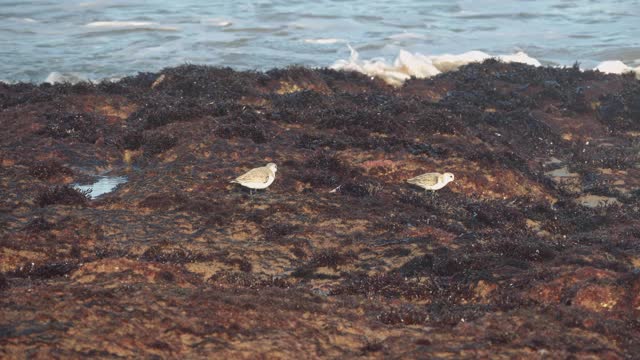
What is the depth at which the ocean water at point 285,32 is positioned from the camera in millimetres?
37031

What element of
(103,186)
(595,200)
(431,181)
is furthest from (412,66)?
(103,186)

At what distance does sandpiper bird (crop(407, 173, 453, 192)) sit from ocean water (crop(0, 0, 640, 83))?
2059cm

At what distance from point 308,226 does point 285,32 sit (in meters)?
31.3

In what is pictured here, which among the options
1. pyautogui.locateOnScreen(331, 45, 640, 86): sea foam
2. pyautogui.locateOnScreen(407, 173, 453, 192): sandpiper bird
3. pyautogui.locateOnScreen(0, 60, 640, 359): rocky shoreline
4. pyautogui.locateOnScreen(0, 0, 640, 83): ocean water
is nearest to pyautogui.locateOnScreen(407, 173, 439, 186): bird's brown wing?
pyautogui.locateOnScreen(407, 173, 453, 192): sandpiper bird

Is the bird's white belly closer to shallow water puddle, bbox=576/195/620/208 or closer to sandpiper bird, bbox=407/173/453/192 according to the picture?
sandpiper bird, bbox=407/173/453/192

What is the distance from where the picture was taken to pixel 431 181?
49.2ft

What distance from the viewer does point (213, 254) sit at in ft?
39.7

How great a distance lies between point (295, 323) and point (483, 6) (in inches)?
1798

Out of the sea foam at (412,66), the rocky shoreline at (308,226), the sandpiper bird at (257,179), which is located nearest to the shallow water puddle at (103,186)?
the rocky shoreline at (308,226)

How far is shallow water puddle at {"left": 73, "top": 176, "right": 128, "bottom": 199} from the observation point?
14723mm

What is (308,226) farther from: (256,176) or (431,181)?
(431,181)

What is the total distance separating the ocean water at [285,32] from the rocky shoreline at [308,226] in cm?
1385

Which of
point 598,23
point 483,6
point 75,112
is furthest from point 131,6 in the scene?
point 75,112

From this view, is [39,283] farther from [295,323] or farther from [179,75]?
[179,75]
